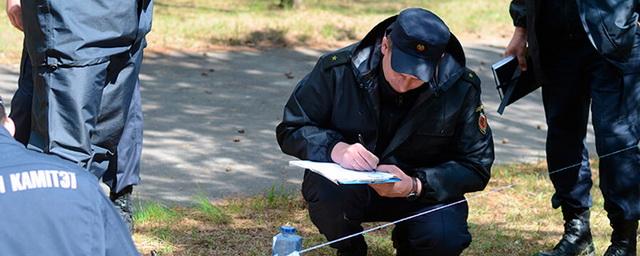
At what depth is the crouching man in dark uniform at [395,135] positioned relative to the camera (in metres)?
4.42

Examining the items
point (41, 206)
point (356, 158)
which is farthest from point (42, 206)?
point (356, 158)

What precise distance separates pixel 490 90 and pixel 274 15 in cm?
314

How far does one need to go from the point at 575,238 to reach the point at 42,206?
333 cm

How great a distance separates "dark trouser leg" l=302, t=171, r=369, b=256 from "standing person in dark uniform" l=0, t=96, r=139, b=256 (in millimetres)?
2152

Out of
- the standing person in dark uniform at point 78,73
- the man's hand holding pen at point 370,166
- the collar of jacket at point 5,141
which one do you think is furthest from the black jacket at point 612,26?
the collar of jacket at point 5,141

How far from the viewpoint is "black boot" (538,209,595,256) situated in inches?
204

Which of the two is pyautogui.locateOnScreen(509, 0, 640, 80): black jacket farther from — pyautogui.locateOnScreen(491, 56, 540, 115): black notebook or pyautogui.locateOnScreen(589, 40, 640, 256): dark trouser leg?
pyautogui.locateOnScreen(491, 56, 540, 115): black notebook

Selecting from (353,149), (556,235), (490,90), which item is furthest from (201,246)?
(490,90)

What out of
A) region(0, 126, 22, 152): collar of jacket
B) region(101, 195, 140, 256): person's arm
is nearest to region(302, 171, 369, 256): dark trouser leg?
region(101, 195, 140, 256): person's arm

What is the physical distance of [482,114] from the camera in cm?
456

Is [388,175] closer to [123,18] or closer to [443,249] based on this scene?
[443,249]

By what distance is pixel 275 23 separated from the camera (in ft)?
37.6

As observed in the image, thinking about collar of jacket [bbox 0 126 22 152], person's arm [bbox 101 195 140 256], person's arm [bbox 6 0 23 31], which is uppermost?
collar of jacket [bbox 0 126 22 152]

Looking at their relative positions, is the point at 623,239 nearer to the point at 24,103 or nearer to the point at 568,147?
the point at 568,147
